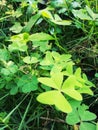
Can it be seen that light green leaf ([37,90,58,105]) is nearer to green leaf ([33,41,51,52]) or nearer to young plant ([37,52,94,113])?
young plant ([37,52,94,113])

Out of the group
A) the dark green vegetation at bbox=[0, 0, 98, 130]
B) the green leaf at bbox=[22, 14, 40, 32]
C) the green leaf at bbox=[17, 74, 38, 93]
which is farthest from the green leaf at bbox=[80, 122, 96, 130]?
the green leaf at bbox=[22, 14, 40, 32]

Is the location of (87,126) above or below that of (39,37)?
Result: below

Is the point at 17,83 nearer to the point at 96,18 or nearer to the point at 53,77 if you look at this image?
the point at 53,77

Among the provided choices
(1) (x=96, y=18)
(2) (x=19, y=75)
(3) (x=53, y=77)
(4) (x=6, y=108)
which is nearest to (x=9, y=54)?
(2) (x=19, y=75)

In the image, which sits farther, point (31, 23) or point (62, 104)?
point (31, 23)

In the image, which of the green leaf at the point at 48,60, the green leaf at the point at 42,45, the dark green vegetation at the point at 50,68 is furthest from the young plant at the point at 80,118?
the green leaf at the point at 42,45

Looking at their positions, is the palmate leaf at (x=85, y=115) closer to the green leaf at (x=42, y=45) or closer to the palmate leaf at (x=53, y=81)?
the palmate leaf at (x=53, y=81)

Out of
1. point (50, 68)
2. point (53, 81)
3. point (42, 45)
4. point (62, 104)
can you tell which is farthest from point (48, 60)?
point (62, 104)

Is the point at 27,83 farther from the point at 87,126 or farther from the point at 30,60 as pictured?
the point at 87,126
